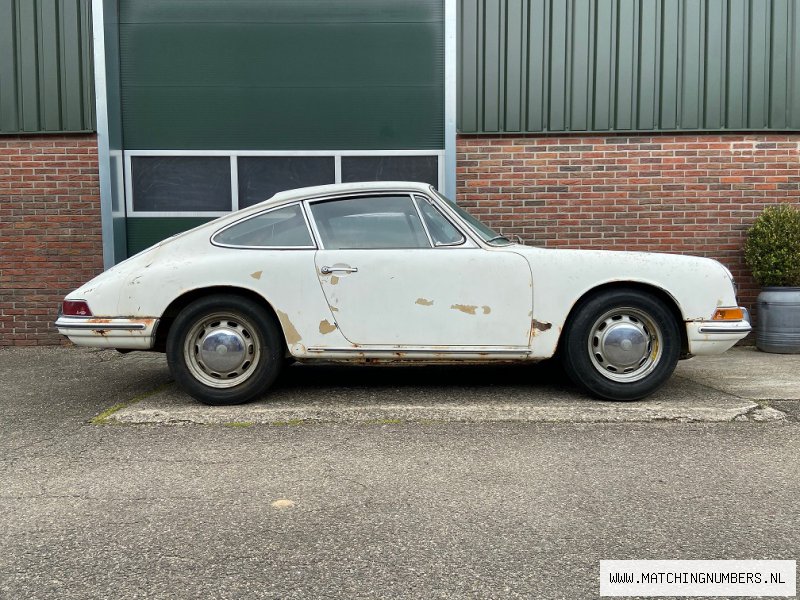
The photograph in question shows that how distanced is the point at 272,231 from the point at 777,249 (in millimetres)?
5366

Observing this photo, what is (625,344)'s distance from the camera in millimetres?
4742

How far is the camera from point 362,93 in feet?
26.9

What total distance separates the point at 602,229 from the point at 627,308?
3.49 meters

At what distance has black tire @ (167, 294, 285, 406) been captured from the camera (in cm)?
476

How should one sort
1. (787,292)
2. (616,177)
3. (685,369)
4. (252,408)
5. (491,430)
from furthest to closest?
(616,177)
(787,292)
(685,369)
(252,408)
(491,430)

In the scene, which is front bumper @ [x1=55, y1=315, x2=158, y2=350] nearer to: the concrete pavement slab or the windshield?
the windshield

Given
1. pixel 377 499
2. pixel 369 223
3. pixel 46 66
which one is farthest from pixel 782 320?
pixel 46 66

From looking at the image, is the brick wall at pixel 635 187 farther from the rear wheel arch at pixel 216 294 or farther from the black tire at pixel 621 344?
the rear wheel arch at pixel 216 294

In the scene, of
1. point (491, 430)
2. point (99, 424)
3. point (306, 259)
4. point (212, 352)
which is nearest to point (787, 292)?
point (491, 430)

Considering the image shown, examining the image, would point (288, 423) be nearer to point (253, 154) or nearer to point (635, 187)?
point (253, 154)

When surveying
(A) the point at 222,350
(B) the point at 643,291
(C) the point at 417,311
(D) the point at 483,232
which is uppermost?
(D) the point at 483,232

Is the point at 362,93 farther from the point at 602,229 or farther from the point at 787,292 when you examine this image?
the point at 787,292

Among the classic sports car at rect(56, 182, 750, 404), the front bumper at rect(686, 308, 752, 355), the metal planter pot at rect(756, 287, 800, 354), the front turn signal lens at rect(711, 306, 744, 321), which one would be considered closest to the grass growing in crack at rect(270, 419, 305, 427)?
the classic sports car at rect(56, 182, 750, 404)

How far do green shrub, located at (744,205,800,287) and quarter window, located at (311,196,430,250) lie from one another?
4457 millimetres
